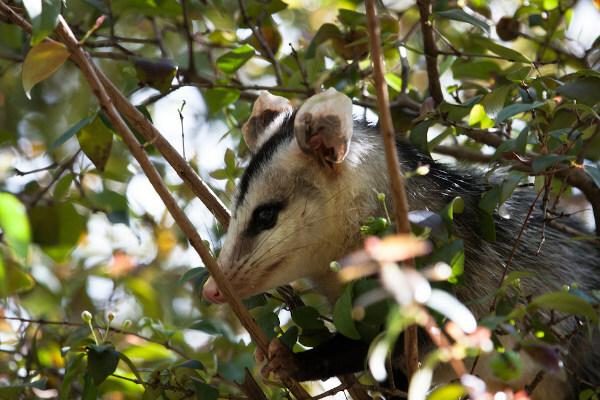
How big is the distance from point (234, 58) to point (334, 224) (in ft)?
2.14

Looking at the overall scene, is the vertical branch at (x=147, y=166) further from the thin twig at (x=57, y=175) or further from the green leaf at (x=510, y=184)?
the thin twig at (x=57, y=175)

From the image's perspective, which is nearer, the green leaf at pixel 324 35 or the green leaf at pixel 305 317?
the green leaf at pixel 305 317

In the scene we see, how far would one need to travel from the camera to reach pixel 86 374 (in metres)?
2.24

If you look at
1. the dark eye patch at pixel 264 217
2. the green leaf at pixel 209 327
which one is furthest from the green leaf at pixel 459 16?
the green leaf at pixel 209 327

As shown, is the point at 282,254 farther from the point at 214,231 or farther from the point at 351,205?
the point at 214,231

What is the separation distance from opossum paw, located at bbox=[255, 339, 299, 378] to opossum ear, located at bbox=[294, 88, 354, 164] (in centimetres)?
52

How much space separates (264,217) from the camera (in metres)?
2.60

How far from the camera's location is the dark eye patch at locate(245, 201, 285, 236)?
2.56 metres

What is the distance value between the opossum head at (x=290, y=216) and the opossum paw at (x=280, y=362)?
25cm

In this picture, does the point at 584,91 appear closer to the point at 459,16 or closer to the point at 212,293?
the point at 459,16

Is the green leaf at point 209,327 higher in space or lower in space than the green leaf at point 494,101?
lower

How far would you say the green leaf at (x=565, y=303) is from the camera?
161 cm

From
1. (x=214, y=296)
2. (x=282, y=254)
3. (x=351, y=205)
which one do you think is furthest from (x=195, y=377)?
(x=351, y=205)

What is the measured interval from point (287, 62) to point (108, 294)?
1219mm
